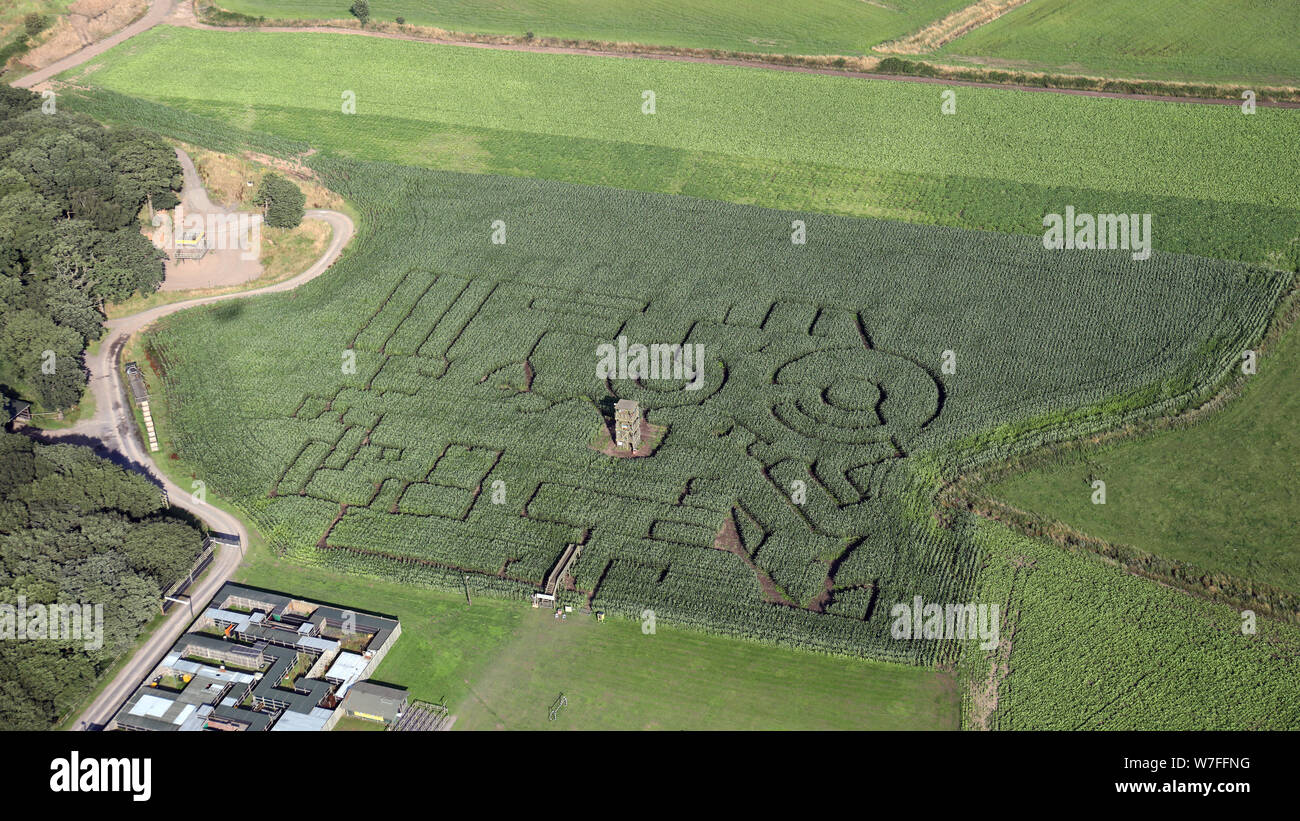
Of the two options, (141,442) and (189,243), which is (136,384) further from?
(189,243)

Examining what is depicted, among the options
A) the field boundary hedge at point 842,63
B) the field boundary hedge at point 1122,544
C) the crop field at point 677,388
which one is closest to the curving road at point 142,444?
the crop field at point 677,388

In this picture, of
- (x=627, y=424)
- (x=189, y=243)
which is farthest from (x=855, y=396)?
(x=189, y=243)

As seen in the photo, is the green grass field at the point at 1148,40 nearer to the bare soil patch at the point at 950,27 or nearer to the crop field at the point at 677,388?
the bare soil patch at the point at 950,27

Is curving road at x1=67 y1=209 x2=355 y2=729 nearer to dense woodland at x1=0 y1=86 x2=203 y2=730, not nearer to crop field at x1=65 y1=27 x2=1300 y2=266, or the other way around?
dense woodland at x1=0 y1=86 x2=203 y2=730

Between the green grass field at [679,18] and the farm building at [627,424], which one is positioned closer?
the farm building at [627,424]

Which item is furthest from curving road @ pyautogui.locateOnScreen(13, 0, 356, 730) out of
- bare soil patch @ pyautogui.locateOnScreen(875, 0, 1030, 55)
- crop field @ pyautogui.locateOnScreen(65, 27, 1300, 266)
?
bare soil patch @ pyautogui.locateOnScreen(875, 0, 1030, 55)
